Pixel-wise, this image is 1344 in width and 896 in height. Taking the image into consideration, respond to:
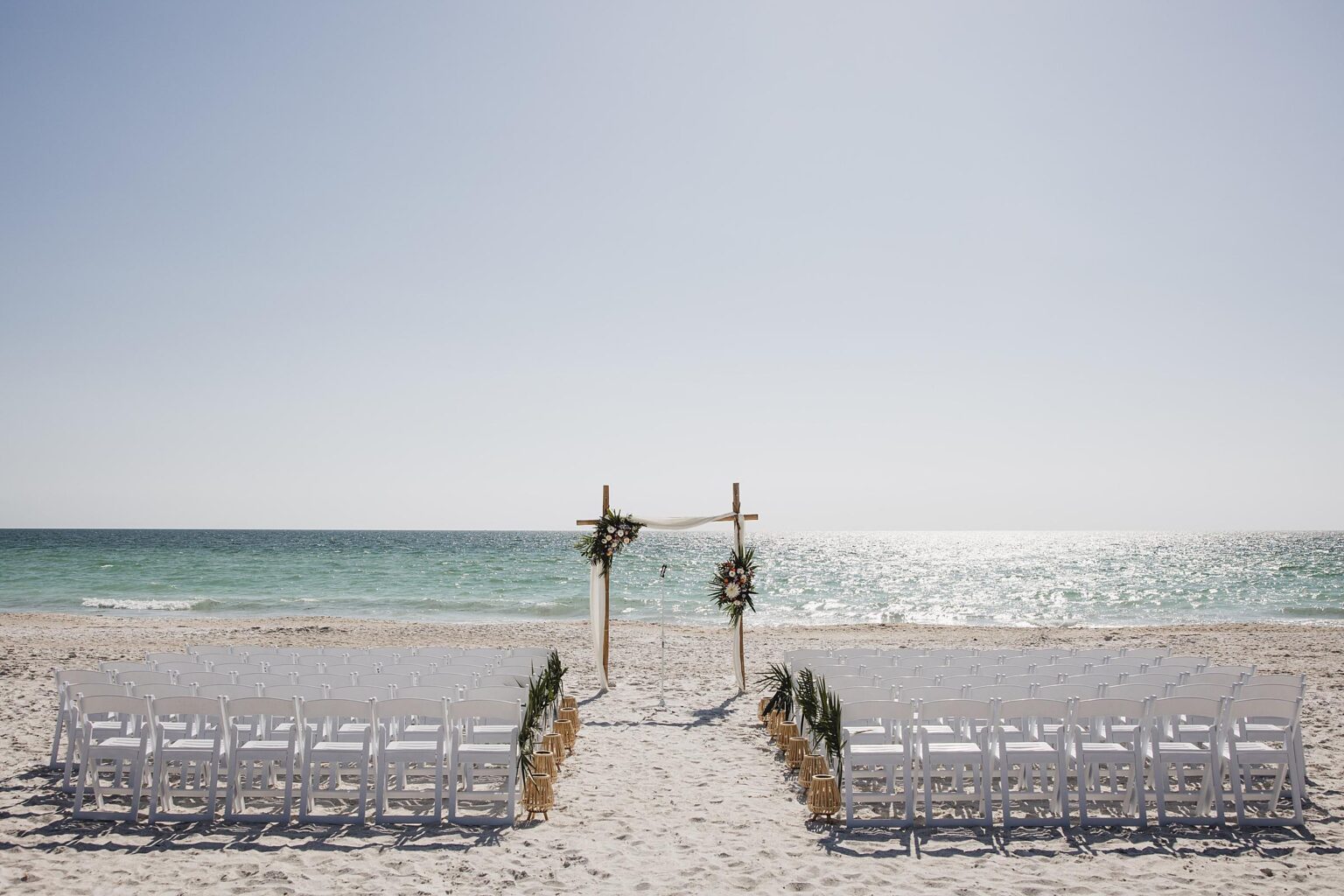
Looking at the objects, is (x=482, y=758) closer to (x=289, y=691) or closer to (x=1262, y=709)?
(x=289, y=691)

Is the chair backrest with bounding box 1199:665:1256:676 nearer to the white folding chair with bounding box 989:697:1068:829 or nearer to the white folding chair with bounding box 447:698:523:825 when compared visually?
the white folding chair with bounding box 989:697:1068:829

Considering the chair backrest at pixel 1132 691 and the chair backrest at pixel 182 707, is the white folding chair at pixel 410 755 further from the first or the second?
the chair backrest at pixel 1132 691

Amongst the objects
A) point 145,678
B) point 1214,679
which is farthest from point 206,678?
point 1214,679

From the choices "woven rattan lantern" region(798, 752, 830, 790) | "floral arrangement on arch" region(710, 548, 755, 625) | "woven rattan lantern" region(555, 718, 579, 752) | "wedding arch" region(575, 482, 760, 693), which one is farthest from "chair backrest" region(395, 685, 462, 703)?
"floral arrangement on arch" region(710, 548, 755, 625)

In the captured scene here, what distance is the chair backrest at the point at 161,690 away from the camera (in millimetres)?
6270

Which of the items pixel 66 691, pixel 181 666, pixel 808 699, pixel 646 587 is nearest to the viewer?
pixel 66 691

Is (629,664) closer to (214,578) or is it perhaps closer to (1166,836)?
(1166,836)

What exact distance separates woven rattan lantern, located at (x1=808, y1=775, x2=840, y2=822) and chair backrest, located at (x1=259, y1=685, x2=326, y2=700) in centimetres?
386

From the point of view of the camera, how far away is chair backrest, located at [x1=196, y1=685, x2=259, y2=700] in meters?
6.23

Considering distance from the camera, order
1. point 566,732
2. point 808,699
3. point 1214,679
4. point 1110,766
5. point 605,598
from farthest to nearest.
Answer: point 605,598
point 566,732
point 808,699
point 1214,679
point 1110,766

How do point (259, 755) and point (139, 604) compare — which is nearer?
point (259, 755)

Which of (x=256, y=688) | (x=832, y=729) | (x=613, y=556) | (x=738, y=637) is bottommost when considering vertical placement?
(x=738, y=637)

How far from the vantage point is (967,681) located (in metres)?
7.22

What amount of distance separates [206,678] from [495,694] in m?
2.77
